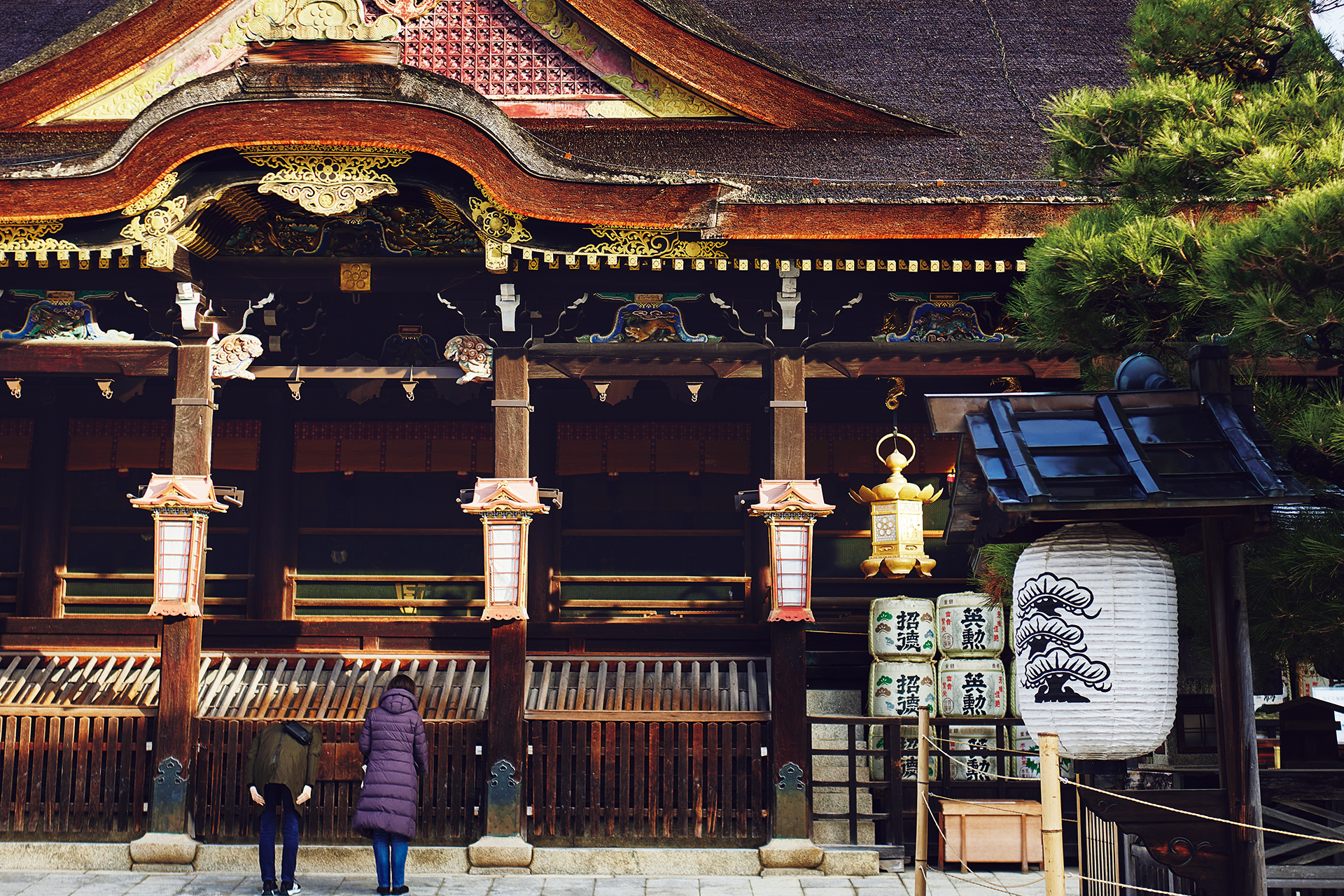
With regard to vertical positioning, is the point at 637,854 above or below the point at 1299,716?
below

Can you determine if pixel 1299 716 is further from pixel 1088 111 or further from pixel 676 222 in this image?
pixel 676 222

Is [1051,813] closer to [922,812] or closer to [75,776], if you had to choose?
[922,812]

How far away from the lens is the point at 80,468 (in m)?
11.5

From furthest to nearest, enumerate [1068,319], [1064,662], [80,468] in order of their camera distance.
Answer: [80,468], [1068,319], [1064,662]

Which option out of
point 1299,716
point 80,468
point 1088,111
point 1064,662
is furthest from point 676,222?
point 80,468

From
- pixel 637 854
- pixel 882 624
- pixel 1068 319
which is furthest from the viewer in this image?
pixel 882 624

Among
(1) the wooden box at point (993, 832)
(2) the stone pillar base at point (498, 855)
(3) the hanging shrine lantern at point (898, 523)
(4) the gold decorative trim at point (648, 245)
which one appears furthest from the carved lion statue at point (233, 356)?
(1) the wooden box at point (993, 832)

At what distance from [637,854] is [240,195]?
585cm

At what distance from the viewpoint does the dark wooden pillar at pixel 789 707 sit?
8680 millimetres

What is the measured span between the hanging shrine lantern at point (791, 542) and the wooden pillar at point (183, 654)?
14.4 ft

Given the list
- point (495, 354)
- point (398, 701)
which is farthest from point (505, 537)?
point (398, 701)

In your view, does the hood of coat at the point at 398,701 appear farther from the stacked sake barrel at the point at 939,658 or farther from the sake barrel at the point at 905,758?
the stacked sake barrel at the point at 939,658

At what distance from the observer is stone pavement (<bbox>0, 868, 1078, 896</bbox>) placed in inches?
316

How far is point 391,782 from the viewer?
7684 millimetres
